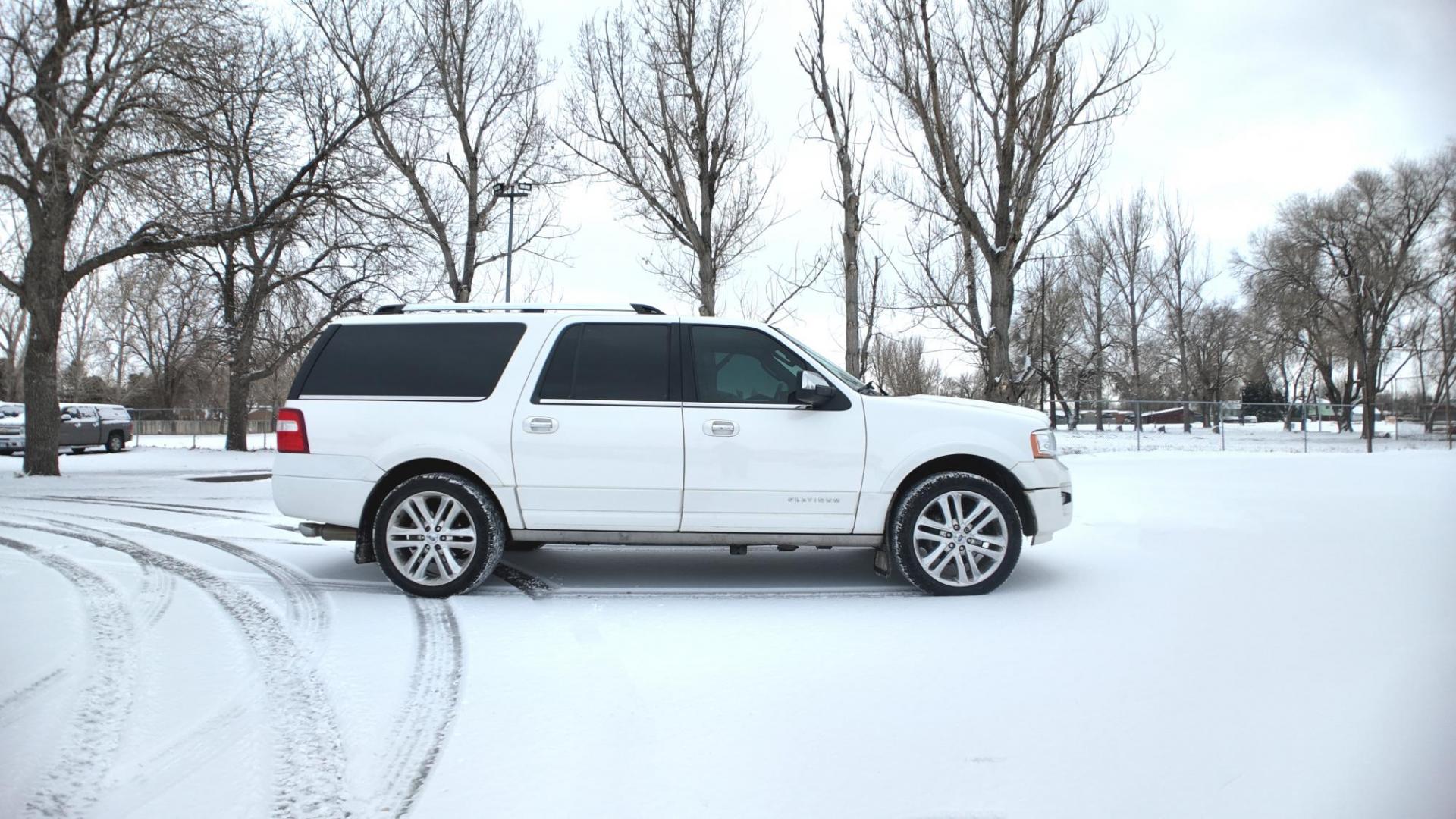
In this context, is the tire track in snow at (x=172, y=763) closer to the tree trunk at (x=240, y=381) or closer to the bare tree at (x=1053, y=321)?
the tree trunk at (x=240, y=381)

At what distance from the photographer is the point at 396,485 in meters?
5.33

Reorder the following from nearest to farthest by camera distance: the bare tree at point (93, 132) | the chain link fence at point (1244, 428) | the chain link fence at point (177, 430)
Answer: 1. the bare tree at point (93, 132)
2. the chain link fence at point (1244, 428)
3. the chain link fence at point (177, 430)

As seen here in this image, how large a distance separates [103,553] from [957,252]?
83.0 ft

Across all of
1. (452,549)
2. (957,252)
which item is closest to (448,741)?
(452,549)

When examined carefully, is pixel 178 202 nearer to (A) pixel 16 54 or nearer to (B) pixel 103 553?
(A) pixel 16 54

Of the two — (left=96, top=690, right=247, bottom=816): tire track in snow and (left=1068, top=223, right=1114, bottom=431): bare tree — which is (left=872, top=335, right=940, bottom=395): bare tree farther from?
(left=96, top=690, right=247, bottom=816): tire track in snow

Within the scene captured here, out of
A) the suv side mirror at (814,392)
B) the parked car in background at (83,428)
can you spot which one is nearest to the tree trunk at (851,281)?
the suv side mirror at (814,392)

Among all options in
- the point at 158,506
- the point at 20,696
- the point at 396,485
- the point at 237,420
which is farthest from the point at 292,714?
the point at 237,420

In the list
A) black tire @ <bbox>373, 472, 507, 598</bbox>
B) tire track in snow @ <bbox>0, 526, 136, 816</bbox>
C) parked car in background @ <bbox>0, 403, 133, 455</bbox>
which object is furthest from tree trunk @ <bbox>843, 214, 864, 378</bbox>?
parked car in background @ <bbox>0, 403, 133, 455</bbox>

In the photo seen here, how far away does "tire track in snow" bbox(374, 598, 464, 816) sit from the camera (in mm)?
2559

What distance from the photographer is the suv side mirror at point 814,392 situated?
512 cm

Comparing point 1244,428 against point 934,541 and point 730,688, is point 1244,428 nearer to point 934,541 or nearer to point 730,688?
point 934,541

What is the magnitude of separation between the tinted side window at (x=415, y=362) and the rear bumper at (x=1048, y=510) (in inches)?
140

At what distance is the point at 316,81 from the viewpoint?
19.0 metres
